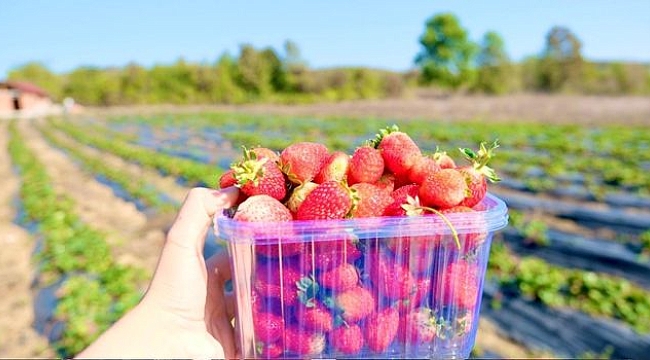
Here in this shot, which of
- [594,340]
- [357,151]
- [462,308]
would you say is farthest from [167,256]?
[594,340]

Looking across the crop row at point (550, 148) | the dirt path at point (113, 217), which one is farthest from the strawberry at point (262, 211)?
the crop row at point (550, 148)

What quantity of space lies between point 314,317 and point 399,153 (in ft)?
1.74

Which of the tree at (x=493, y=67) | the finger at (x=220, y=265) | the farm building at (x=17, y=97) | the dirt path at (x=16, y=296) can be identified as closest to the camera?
the finger at (x=220, y=265)

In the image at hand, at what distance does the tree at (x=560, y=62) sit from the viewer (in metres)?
35.8

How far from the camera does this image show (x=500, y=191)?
307 inches

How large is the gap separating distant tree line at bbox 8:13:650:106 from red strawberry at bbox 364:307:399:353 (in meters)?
38.4

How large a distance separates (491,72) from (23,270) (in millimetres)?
43476

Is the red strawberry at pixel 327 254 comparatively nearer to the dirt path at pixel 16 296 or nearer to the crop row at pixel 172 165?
the dirt path at pixel 16 296

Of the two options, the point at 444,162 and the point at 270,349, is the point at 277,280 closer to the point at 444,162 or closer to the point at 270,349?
the point at 270,349

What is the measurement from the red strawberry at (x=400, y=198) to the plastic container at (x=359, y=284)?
0.08 m

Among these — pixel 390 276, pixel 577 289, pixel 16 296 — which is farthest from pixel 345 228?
pixel 16 296

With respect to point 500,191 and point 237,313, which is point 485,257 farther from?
point 500,191

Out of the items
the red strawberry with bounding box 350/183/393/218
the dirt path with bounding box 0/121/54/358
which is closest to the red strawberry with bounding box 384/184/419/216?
the red strawberry with bounding box 350/183/393/218

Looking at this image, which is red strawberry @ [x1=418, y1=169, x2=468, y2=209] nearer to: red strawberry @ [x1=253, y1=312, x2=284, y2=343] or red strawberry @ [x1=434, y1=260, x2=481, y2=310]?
red strawberry @ [x1=434, y1=260, x2=481, y2=310]
